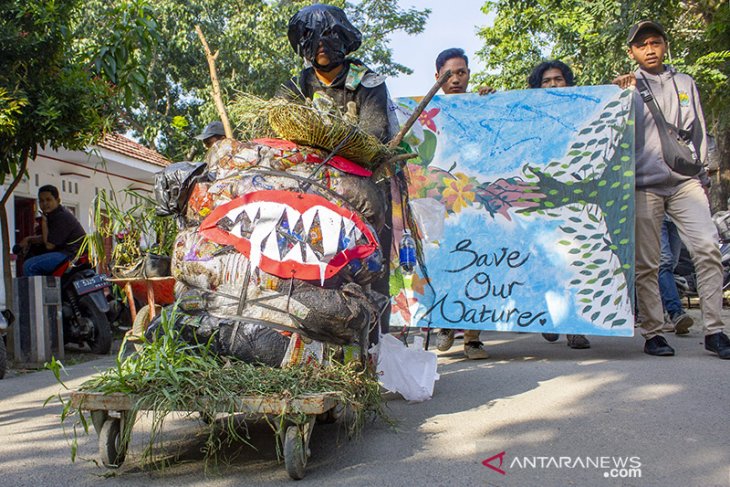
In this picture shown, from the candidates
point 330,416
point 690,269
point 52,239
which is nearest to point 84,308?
point 52,239

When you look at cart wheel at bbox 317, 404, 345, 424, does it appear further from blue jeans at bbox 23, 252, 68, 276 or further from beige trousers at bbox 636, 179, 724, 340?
blue jeans at bbox 23, 252, 68, 276

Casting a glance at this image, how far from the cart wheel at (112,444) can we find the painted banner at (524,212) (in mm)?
3168

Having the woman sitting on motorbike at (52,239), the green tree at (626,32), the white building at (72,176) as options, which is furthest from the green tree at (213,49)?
the woman sitting on motorbike at (52,239)

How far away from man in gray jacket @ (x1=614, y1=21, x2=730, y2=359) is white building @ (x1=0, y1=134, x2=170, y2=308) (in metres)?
9.15

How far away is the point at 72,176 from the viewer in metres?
17.0

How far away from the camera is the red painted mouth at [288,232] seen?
3729 millimetres

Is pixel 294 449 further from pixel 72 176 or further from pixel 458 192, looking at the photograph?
pixel 72 176

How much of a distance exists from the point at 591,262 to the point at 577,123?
1129 mm

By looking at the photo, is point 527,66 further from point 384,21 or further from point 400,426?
point 400,426

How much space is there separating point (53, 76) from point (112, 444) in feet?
17.4

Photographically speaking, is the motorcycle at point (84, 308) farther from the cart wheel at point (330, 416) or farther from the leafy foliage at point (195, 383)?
the leafy foliage at point (195, 383)

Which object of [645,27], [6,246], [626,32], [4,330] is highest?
[626,32]

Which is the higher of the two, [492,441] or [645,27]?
[645,27]

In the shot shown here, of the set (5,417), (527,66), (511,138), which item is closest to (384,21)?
(527,66)
